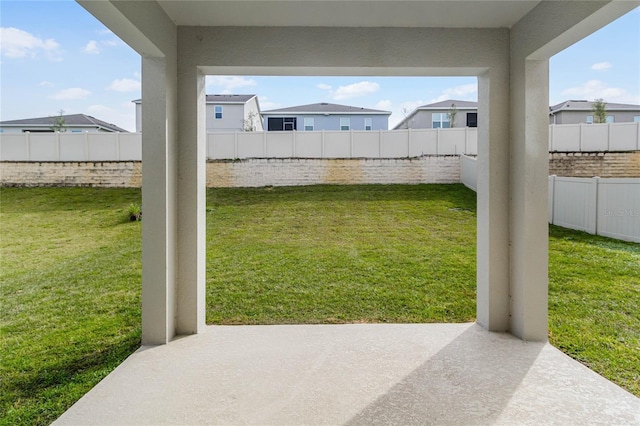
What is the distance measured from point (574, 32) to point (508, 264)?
199 centimetres

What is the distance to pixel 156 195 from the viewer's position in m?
3.25

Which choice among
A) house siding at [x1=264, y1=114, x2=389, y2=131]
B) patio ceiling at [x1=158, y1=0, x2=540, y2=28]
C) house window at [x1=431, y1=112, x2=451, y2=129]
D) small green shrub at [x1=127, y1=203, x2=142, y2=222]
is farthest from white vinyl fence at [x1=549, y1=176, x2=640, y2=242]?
house siding at [x1=264, y1=114, x2=389, y2=131]

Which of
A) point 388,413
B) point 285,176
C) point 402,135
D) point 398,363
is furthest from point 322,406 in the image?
point 402,135

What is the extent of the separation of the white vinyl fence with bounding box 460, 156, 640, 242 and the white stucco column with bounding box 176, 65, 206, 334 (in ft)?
27.4

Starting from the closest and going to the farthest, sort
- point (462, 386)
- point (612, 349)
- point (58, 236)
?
point (462, 386), point (612, 349), point (58, 236)

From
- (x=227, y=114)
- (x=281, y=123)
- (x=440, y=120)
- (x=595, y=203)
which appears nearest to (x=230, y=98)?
(x=227, y=114)

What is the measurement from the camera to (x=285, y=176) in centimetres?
1395

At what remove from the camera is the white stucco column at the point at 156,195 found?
10.5 ft

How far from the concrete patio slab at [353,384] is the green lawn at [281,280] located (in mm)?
396

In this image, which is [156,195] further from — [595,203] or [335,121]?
[335,121]

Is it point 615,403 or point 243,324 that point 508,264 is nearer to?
point 615,403

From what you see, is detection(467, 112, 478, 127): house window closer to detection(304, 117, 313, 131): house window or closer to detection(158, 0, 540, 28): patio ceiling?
detection(304, 117, 313, 131): house window

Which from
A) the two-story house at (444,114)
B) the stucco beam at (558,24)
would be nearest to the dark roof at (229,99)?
the two-story house at (444,114)

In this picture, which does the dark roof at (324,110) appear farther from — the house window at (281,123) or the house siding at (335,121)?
the house window at (281,123)
